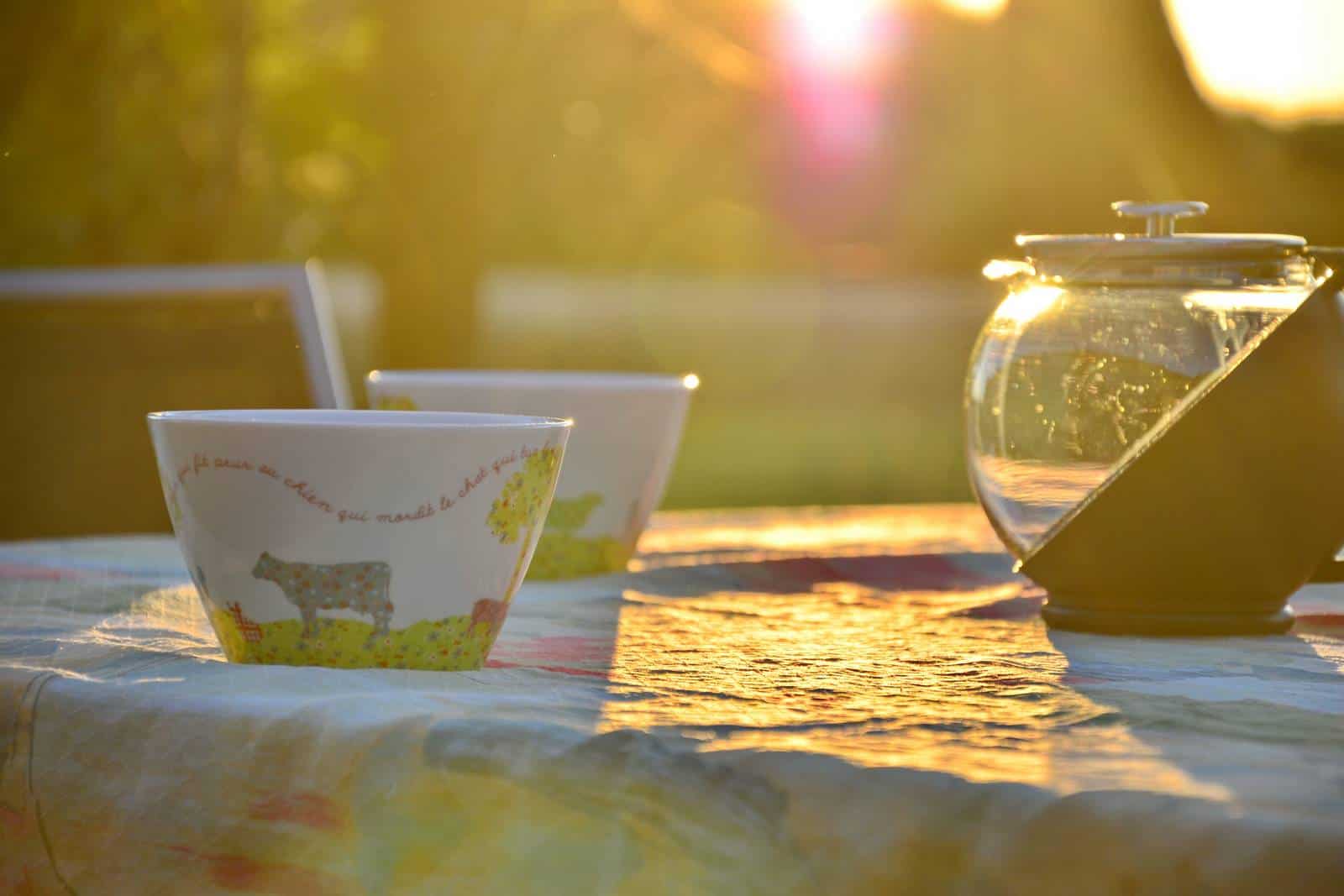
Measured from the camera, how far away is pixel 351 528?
533 millimetres

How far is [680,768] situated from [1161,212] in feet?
1.33

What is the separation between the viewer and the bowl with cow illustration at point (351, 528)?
53 centimetres

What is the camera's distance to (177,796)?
452 mm

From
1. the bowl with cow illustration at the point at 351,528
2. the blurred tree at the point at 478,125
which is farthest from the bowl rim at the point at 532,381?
the blurred tree at the point at 478,125

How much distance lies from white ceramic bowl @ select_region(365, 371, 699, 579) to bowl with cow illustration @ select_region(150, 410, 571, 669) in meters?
0.25

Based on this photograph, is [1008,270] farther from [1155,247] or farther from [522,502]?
[522,502]

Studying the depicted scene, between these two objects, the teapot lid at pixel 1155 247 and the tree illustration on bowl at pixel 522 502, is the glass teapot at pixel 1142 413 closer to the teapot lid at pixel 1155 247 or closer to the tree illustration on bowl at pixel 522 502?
the teapot lid at pixel 1155 247

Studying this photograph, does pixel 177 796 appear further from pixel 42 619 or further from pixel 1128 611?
pixel 1128 611

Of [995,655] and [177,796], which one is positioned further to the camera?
[995,655]

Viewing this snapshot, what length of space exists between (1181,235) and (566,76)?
474 cm

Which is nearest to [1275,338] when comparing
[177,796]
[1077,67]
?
[177,796]

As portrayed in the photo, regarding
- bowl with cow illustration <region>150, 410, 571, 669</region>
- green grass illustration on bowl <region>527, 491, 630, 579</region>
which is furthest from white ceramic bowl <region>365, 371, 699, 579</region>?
bowl with cow illustration <region>150, 410, 571, 669</region>

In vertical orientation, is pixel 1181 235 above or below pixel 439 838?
above

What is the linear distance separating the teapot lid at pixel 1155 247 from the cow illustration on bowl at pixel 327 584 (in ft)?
1.08
